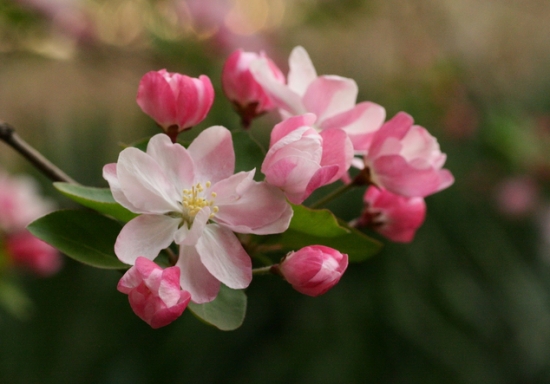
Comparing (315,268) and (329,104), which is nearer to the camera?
(315,268)

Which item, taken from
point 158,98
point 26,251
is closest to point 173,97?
point 158,98

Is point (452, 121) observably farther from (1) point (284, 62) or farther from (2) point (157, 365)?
(2) point (157, 365)

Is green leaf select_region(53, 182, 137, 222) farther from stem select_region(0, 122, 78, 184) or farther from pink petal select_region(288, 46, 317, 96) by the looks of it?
pink petal select_region(288, 46, 317, 96)

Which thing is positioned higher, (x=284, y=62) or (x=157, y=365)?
(x=284, y=62)

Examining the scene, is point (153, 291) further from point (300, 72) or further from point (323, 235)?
point (300, 72)

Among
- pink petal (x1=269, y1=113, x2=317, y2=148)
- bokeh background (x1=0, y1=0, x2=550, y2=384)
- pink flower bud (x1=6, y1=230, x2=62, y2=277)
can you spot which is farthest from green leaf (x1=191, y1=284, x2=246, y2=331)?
bokeh background (x1=0, y1=0, x2=550, y2=384)

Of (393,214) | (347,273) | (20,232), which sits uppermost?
(393,214)

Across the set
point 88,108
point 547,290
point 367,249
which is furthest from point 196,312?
point 88,108

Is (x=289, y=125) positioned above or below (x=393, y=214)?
above
